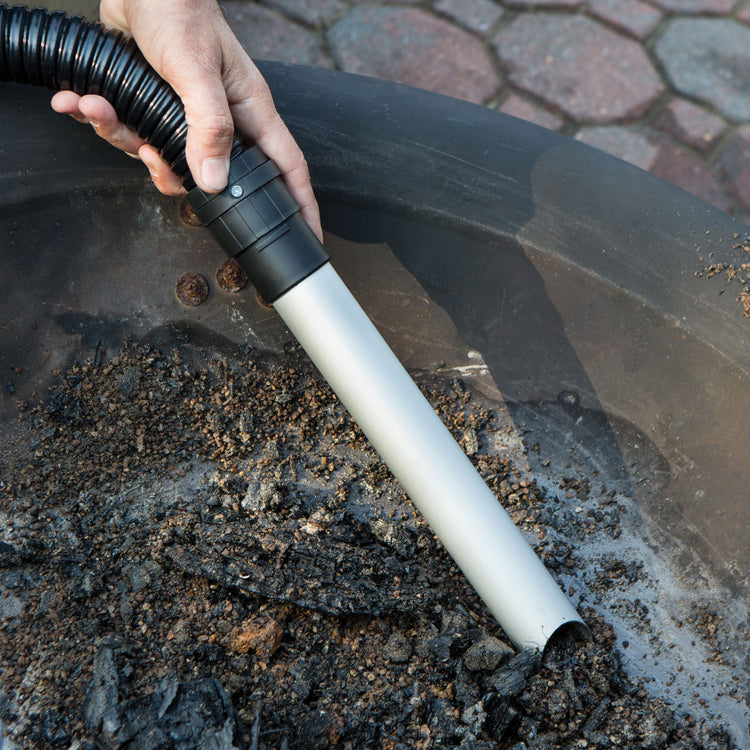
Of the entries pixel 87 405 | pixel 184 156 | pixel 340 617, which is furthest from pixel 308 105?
pixel 340 617

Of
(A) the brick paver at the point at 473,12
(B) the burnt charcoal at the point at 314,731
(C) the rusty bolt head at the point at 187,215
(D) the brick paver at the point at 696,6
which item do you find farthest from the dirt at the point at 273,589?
(D) the brick paver at the point at 696,6

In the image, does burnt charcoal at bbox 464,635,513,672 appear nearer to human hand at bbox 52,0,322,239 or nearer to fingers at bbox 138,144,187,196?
human hand at bbox 52,0,322,239

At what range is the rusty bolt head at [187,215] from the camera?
921 millimetres

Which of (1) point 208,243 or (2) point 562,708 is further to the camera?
(1) point 208,243

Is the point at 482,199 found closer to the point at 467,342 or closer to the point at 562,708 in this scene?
the point at 467,342

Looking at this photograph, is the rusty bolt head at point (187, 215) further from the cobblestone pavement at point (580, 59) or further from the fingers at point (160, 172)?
the cobblestone pavement at point (580, 59)

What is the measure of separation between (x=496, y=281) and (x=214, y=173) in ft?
1.19

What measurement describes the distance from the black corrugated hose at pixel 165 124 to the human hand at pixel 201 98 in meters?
0.02

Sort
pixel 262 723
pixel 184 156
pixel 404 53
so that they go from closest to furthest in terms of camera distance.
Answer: pixel 262 723 < pixel 184 156 < pixel 404 53

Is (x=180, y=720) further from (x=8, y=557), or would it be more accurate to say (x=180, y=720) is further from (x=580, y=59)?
(x=580, y=59)

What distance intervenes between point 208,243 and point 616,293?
505mm

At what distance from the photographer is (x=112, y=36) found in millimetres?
822

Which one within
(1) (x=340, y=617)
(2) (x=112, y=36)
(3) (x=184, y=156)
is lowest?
(1) (x=340, y=617)

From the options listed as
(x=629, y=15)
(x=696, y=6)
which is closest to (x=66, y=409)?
(x=629, y=15)
